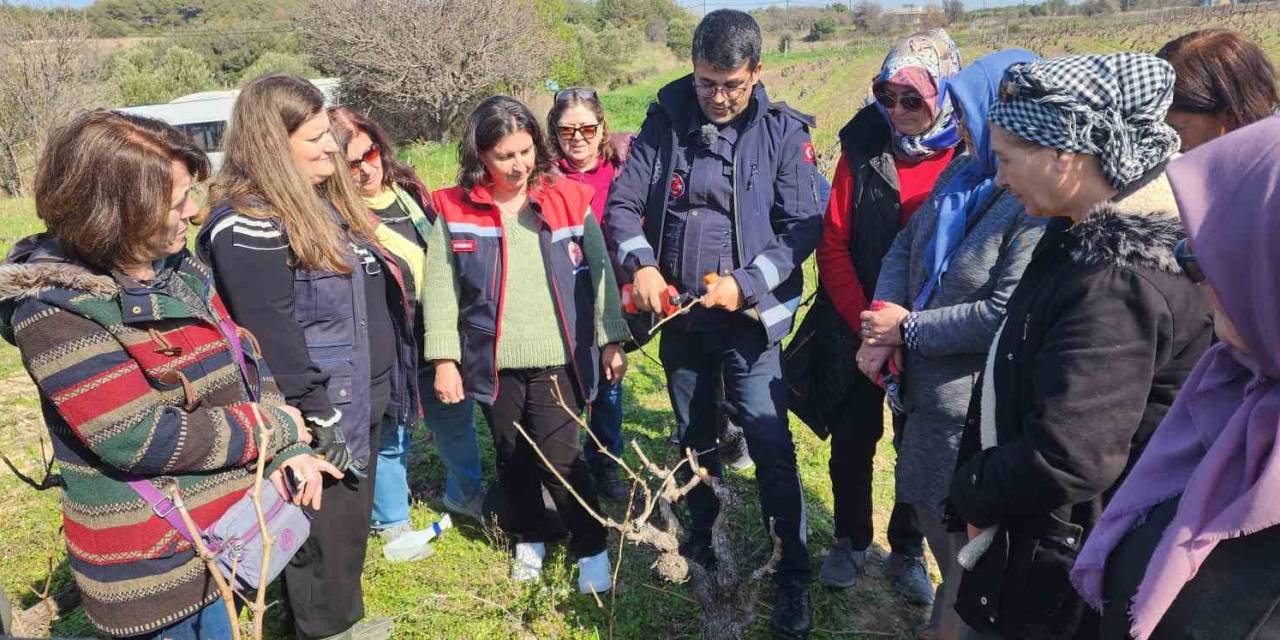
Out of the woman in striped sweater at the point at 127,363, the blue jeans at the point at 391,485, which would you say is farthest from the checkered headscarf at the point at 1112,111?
the blue jeans at the point at 391,485

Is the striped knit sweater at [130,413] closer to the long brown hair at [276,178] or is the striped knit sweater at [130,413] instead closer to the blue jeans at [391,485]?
the long brown hair at [276,178]

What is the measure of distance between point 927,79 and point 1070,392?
4.62 ft

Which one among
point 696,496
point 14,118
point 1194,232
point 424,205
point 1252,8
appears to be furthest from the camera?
point 1252,8

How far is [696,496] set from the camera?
10.3ft

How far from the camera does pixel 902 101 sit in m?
2.56

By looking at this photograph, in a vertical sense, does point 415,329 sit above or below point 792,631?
above

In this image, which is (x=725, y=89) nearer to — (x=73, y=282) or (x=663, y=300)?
(x=663, y=300)

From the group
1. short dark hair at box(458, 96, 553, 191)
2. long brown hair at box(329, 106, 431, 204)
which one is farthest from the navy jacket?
long brown hair at box(329, 106, 431, 204)

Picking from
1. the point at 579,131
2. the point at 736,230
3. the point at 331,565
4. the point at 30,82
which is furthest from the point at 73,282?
the point at 30,82

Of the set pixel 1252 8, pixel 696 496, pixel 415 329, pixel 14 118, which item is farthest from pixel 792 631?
pixel 1252 8

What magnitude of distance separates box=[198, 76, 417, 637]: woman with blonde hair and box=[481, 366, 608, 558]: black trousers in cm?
48

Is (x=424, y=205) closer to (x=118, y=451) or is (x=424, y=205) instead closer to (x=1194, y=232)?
(x=118, y=451)

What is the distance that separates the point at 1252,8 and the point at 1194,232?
3776 cm

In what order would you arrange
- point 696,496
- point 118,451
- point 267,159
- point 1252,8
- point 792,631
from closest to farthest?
point 118,451
point 267,159
point 792,631
point 696,496
point 1252,8
